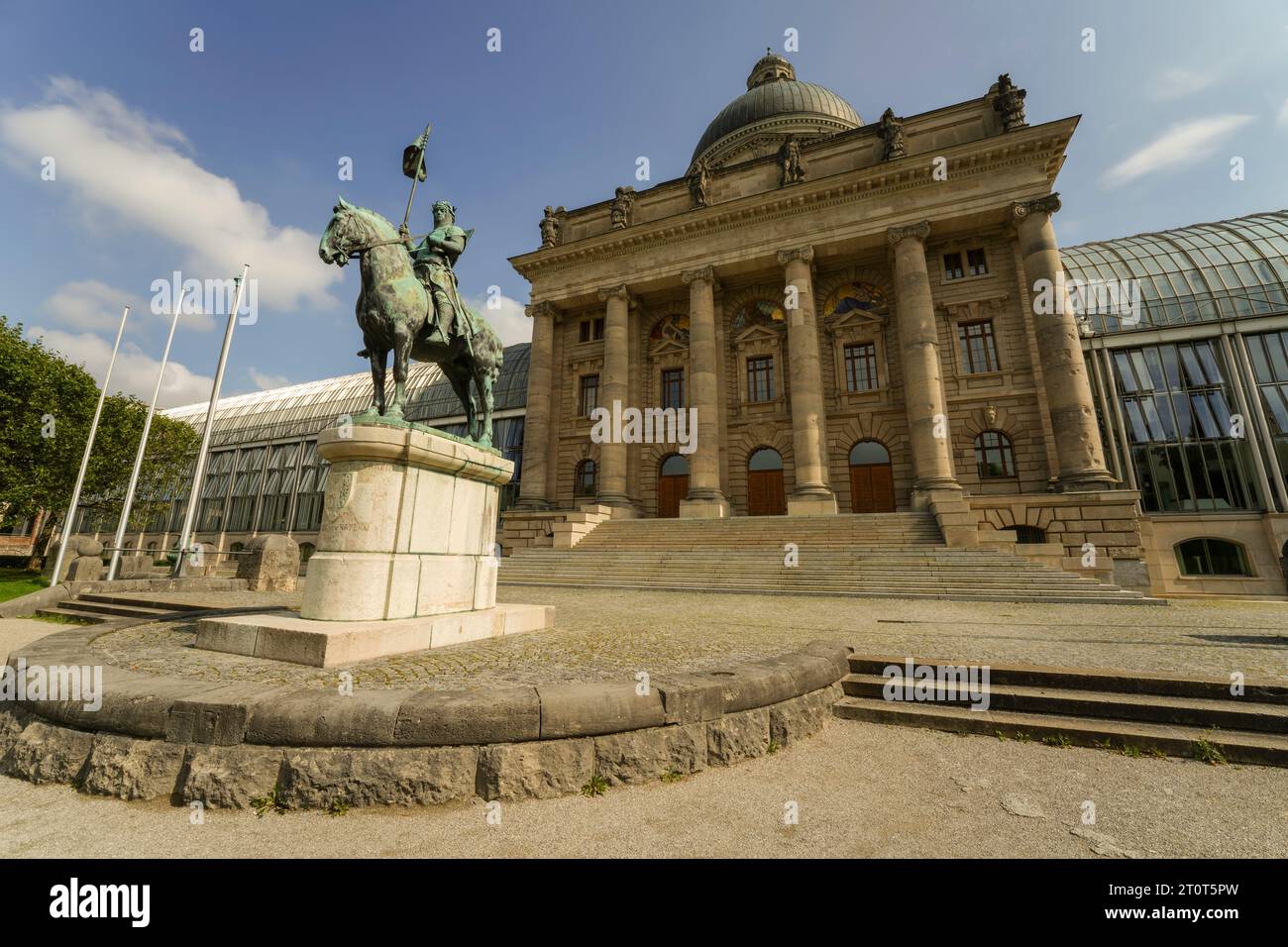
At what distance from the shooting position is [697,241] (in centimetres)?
2497

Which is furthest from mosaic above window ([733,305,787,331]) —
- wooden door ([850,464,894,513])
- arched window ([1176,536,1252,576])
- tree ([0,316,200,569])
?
tree ([0,316,200,569])

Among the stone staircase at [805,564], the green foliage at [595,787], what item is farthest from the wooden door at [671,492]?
the green foliage at [595,787]

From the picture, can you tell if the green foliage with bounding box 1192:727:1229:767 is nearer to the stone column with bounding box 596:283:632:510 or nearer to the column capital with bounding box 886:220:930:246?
the stone column with bounding box 596:283:632:510

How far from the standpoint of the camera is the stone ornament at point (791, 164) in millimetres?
23688

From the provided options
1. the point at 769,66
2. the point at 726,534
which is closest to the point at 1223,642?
the point at 726,534

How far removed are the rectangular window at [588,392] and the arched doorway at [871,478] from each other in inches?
534

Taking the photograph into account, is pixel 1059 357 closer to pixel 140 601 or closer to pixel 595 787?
pixel 595 787

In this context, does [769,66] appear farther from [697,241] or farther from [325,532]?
[325,532]

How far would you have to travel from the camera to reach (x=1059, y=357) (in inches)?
713

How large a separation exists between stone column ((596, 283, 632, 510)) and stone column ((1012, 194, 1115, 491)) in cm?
1699

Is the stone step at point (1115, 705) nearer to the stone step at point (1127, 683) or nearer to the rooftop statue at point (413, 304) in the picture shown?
the stone step at point (1127, 683)

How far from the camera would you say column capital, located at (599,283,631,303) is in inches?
1013
